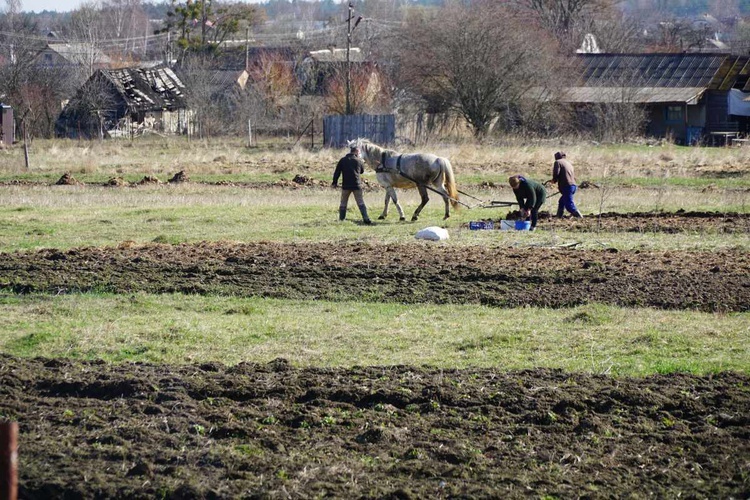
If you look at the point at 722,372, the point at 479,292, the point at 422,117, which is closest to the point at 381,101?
the point at 422,117

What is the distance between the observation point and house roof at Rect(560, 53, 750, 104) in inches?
2242

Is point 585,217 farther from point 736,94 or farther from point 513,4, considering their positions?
point 513,4

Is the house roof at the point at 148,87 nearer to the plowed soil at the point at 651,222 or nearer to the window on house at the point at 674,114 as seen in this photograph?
the window on house at the point at 674,114

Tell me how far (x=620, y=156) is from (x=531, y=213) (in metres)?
20.7

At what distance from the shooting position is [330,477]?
655 centimetres

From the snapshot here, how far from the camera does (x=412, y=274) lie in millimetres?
14539

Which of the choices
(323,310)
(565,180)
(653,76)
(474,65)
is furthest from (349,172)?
(653,76)

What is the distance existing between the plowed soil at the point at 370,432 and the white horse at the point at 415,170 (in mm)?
13005

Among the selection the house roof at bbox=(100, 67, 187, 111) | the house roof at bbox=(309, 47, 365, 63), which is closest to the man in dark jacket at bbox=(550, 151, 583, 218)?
the house roof at bbox=(100, 67, 187, 111)

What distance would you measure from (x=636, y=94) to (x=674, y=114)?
13.6 feet

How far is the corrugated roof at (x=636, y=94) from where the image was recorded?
55.5m

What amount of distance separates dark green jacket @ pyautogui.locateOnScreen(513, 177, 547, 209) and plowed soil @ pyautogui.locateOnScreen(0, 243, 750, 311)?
111 inches

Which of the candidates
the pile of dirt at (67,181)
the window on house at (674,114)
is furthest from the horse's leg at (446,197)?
the window on house at (674,114)

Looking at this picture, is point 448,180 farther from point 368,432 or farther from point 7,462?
point 7,462
